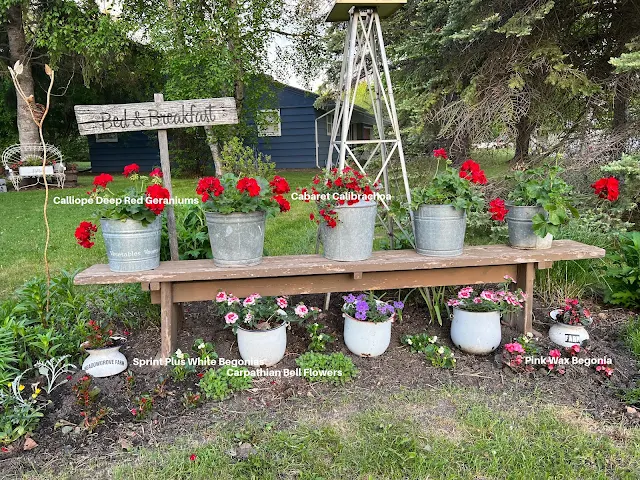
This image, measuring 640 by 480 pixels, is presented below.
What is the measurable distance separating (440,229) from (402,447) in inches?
50.0

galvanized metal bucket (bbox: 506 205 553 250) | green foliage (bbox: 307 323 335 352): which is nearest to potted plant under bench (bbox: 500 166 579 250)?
galvanized metal bucket (bbox: 506 205 553 250)

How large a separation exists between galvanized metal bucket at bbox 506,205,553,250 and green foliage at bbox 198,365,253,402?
6.12 ft

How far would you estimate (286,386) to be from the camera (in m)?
2.49

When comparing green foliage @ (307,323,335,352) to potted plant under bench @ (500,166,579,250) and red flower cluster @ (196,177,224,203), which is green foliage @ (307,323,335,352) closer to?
red flower cluster @ (196,177,224,203)

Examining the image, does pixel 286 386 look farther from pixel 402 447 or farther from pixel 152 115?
pixel 152 115

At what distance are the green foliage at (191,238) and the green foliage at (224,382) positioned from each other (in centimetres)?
97

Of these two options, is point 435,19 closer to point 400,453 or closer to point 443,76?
point 443,76

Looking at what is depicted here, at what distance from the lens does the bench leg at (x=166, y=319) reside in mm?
2627

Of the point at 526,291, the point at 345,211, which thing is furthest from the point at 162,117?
the point at 526,291

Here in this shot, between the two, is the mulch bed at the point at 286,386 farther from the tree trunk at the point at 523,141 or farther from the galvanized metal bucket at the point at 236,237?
the tree trunk at the point at 523,141

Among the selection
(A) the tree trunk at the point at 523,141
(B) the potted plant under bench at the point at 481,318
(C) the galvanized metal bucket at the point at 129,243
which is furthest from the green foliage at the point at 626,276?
(C) the galvanized metal bucket at the point at 129,243

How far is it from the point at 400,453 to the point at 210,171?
13742 mm

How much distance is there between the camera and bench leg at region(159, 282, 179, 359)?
263cm

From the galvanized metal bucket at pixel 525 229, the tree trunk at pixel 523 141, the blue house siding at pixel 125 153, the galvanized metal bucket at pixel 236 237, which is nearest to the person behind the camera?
the galvanized metal bucket at pixel 236 237
